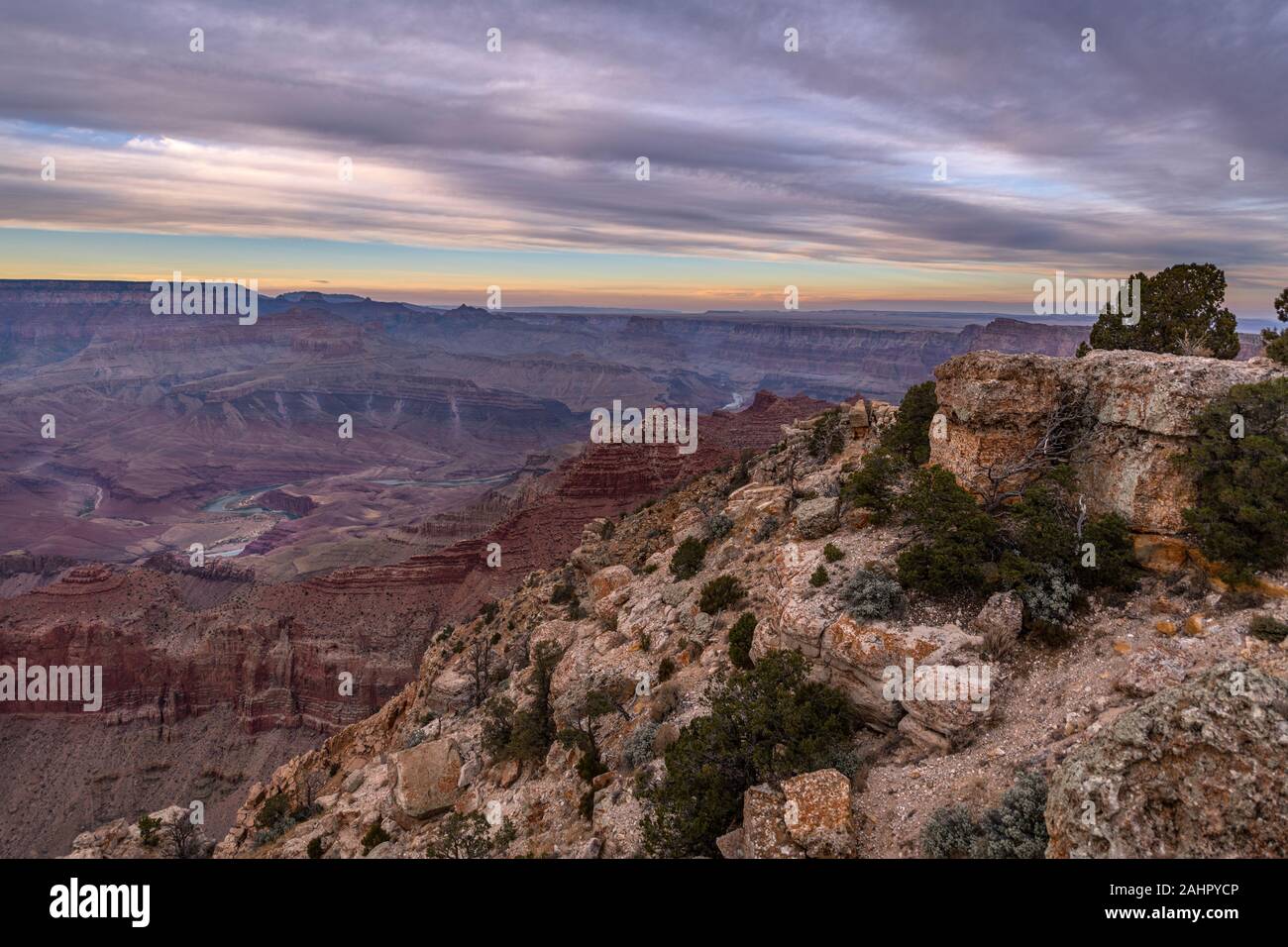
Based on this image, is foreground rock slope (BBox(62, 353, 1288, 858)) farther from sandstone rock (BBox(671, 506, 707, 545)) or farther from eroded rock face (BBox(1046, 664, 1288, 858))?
sandstone rock (BBox(671, 506, 707, 545))

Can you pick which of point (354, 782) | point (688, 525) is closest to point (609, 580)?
point (688, 525)

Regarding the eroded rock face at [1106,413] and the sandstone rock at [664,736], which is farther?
the sandstone rock at [664,736]

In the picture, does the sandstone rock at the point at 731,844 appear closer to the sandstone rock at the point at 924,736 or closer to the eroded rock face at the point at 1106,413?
the sandstone rock at the point at 924,736

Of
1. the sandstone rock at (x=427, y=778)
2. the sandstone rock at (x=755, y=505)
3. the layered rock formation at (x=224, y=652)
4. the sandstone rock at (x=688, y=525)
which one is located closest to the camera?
the sandstone rock at (x=427, y=778)

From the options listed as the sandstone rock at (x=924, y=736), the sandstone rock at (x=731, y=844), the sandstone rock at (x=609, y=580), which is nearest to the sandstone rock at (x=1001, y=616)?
the sandstone rock at (x=924, y=736)

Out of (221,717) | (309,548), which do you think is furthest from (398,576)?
(309,548)
